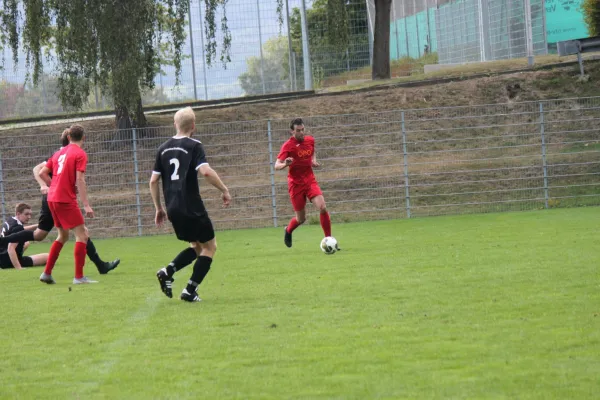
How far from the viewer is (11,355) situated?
6.75 m

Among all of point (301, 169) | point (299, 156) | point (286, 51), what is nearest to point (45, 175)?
point (299, 156)

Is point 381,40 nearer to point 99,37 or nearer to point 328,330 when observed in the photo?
point 99,37

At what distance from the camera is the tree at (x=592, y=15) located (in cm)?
3100

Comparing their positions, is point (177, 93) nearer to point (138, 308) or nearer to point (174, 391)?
point (138, 308)

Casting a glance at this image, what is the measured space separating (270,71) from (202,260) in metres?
23.2

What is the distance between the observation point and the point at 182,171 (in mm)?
8844

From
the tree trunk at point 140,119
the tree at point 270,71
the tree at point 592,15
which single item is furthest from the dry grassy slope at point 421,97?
the tree at point 270,71

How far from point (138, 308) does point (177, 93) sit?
23.2 m

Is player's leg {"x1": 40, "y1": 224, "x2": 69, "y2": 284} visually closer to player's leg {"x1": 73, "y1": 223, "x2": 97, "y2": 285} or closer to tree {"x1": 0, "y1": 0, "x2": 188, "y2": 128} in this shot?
player's leg {"x1": 73, "y1": 223, "x2": 97, "y2": 285}

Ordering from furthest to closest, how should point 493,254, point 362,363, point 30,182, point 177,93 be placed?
point 177,93 < point 30,182 < point 493,254 < point 362,363

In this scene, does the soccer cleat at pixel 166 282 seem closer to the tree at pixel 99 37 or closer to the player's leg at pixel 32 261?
the player's leg at pixel 32 261

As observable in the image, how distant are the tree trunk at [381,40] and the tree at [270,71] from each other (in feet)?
10.1

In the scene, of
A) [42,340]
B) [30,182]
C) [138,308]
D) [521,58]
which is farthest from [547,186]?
[42,340]

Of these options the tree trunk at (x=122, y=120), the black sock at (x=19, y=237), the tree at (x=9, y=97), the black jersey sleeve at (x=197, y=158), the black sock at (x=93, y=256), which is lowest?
the black sock at (x=93, y=256)
